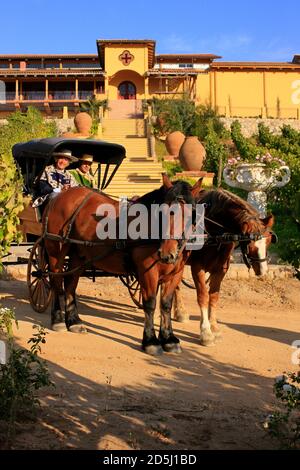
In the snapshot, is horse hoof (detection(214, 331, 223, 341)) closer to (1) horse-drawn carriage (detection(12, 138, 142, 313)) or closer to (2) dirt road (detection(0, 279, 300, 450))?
(2) dirt road (detection(0, 279, 300, 450))

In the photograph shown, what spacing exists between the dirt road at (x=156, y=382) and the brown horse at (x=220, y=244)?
501 millimetres

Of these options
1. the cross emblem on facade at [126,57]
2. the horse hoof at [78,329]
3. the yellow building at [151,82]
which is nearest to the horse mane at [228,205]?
the horse hoof at [78,329]

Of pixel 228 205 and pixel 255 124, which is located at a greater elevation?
pixel 255 124

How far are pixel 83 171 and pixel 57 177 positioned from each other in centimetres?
90

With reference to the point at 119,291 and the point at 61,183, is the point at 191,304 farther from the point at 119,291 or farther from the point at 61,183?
the point at 61,183

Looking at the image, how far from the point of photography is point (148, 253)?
6.10 meters

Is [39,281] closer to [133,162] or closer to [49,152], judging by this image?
[49,152]

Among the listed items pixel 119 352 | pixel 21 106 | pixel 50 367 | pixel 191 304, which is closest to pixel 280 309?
pixel 191 304

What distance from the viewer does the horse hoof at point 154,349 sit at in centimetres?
614

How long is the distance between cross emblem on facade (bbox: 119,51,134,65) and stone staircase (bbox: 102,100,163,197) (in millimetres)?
6260

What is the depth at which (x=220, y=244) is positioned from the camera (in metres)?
6.65

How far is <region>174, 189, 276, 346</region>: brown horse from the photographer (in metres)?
6.56

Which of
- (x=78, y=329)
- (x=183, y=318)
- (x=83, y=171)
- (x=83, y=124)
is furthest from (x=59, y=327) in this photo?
(x=83, y=124)

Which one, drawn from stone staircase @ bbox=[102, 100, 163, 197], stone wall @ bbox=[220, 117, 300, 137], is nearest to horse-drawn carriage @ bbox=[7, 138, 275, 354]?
stone staircase @ bbox=[102, 100, 163, 197]
